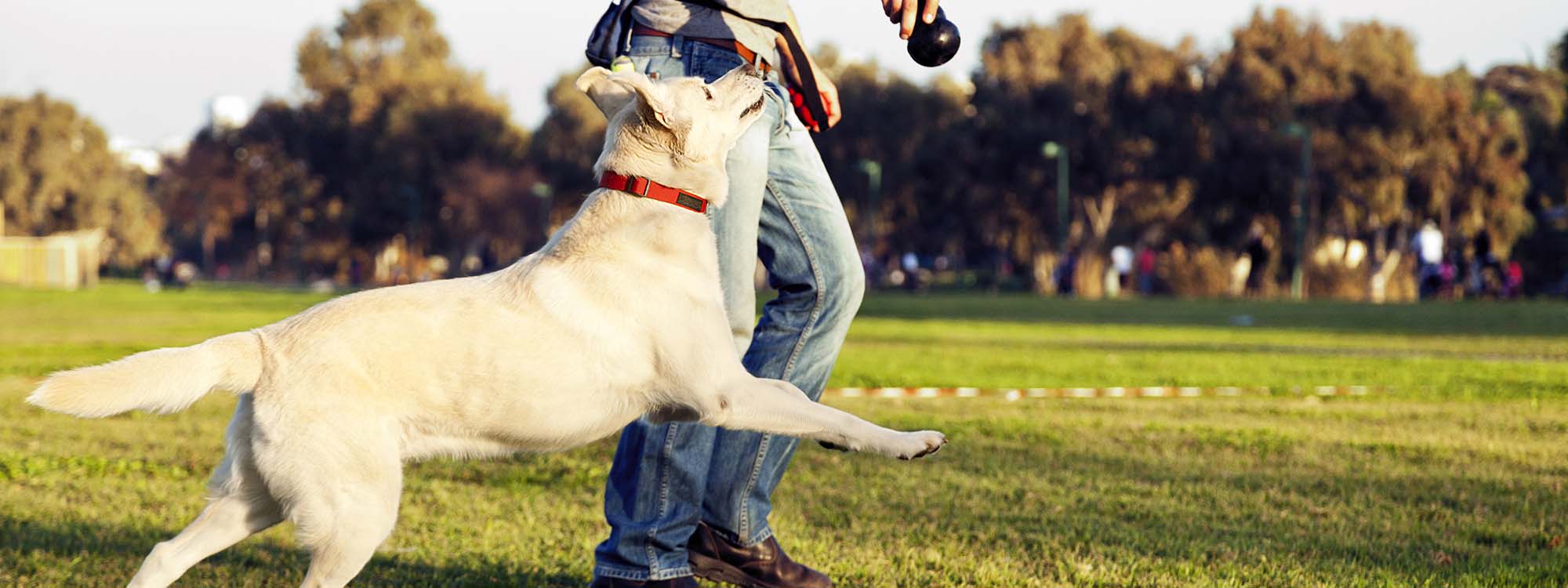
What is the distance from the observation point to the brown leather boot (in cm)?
441

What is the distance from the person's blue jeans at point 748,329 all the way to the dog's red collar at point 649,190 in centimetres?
36

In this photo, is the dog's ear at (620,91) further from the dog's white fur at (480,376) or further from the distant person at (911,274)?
the distant person at (911,274)

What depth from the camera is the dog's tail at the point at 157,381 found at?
128 inches

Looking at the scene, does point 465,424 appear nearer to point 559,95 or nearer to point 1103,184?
point 1103,184

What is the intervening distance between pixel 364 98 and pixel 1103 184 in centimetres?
4204

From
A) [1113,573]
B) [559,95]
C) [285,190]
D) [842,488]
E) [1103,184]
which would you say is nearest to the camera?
[1113,573]

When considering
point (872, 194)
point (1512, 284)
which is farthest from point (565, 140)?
point (1512, 284)

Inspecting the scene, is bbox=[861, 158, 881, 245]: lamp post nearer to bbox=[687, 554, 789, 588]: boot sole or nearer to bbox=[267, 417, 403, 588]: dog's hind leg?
bbox=[687, 554, 789, 588]: boot sole

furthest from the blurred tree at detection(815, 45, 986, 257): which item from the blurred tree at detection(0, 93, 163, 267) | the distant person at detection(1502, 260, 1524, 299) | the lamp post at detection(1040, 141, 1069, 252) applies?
the blurred tree at detection(0, 93, 163, 267)

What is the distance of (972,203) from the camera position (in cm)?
5638

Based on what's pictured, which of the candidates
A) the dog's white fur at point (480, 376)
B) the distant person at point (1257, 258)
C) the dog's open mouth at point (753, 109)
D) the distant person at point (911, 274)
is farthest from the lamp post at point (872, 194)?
the dog's white fur at point (480, 376)

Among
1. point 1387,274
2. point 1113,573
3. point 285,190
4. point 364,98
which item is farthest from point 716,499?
point 285,190

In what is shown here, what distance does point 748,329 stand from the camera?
4.36m

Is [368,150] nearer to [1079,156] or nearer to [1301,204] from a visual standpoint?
[1079,156]
